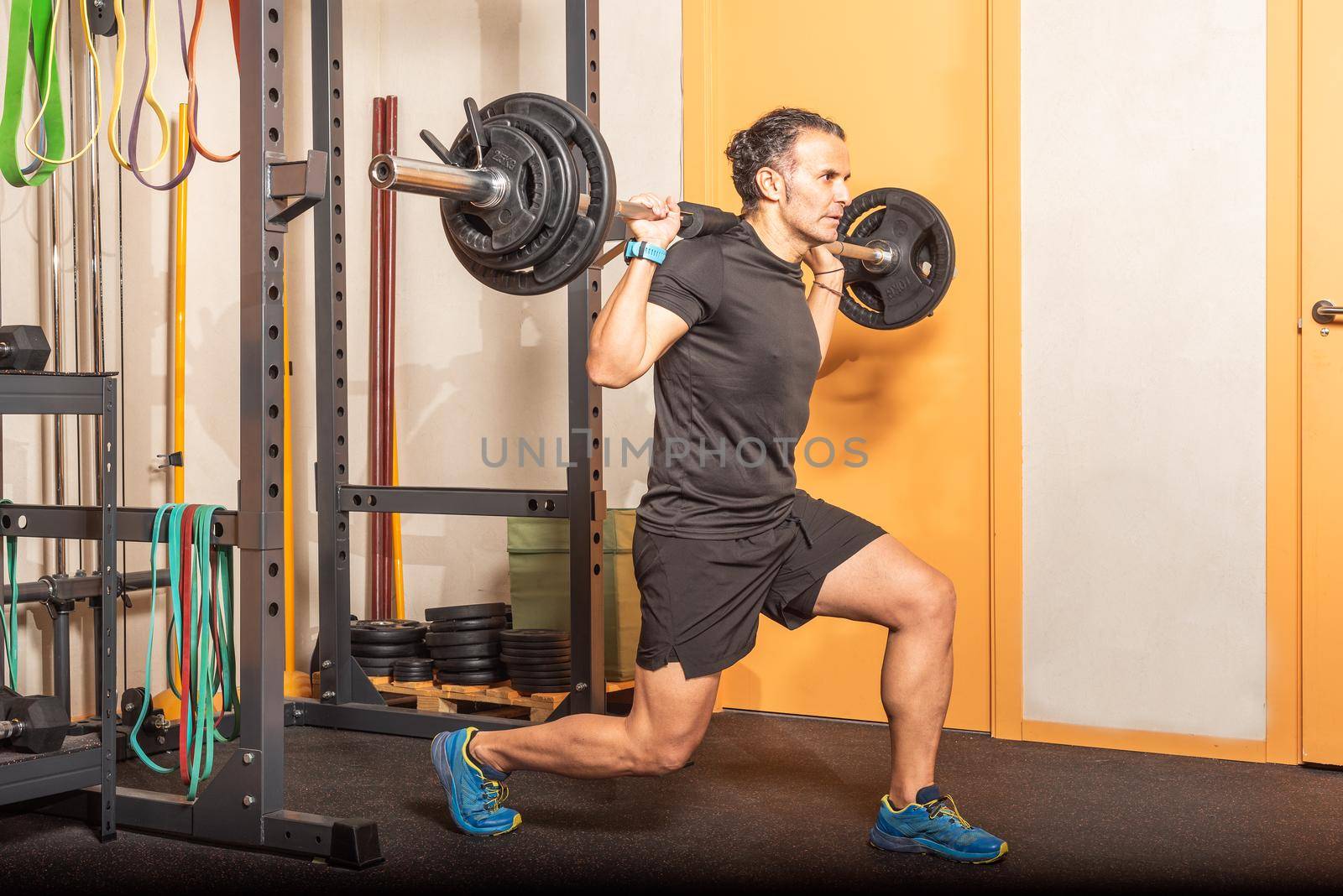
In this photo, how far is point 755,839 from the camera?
2510 millimetres

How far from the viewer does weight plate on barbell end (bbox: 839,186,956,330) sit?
3166 mm

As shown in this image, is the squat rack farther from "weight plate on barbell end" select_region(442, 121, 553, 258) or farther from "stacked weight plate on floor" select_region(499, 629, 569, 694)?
"weight plate on barbell end" select_region(442, 121, 553, 258)

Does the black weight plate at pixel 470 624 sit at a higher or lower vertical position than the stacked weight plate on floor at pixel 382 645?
higher

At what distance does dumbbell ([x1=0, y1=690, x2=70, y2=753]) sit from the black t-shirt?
127cm

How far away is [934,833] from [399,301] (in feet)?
9.14

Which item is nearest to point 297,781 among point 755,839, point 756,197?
point 755,839

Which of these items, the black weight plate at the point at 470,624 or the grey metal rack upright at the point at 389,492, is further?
the black weight plate at the point at 470,624

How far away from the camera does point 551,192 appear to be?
207cm

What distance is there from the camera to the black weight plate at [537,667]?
3471 millimetres

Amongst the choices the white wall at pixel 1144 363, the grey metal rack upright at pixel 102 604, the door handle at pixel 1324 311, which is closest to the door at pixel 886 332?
the white wall at pixel 1144 363

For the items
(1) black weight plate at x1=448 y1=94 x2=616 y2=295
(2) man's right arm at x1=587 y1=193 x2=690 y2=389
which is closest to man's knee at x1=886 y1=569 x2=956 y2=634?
(2) man's right arm at x1=587 y1=193 x2=690 y2=389

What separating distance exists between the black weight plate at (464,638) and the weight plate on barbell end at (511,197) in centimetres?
171

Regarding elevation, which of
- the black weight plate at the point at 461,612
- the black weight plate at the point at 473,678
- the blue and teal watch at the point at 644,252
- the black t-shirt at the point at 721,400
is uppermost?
the blue and teal watch at the point at 644,252

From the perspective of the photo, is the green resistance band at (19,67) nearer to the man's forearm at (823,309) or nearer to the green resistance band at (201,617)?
the green resistance band at (201,617)
